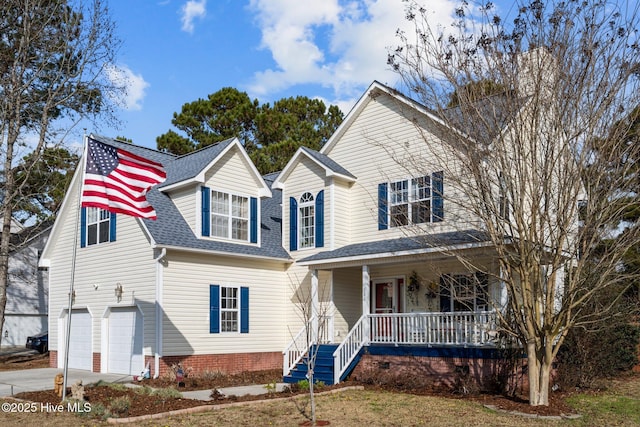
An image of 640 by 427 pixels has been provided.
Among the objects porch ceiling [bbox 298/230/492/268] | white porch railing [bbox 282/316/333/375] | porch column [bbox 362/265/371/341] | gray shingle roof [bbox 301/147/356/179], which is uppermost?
gray shingle roof [bbox 301/147/356/179]

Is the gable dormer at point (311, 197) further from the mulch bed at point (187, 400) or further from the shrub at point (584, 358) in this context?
the shrub at point (584, 358)

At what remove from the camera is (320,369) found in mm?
17234

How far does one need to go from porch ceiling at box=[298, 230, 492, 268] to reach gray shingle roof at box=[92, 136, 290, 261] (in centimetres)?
219

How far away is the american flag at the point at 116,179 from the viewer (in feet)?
44.6

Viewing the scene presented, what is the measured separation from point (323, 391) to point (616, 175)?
8.24 m

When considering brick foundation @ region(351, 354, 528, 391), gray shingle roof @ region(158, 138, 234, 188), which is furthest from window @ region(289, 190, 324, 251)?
brick foundation @ region(351, 354, 528, 391)

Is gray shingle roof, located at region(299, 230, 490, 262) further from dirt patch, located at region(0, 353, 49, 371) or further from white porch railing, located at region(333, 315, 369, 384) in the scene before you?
dirt patch, located at region(0, 353, 49, 371)

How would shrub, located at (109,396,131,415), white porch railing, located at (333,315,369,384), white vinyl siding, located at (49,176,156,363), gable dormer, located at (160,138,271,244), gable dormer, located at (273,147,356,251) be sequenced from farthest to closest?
gable dormer, located at (273,147,356,251), gable dormer, located at (160,138,271,244), white vinyl siding, located at (49,176,156,363), white porch railing, located at (333,315,369,384), shrub, located at (109,396,131,415)

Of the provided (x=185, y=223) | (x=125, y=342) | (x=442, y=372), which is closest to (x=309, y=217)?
(x=185, y=223)

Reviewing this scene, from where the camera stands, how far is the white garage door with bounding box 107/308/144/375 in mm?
18797

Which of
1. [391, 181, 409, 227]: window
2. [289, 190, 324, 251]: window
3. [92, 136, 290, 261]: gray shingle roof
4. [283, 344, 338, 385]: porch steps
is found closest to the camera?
[283, 344, 338, 385]: porch steps

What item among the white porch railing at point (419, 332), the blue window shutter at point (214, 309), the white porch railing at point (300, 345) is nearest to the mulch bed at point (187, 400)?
the white porch railing at point (419, 332)

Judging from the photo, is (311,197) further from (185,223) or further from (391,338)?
(391,338)

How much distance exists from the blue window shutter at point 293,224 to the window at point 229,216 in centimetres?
121
